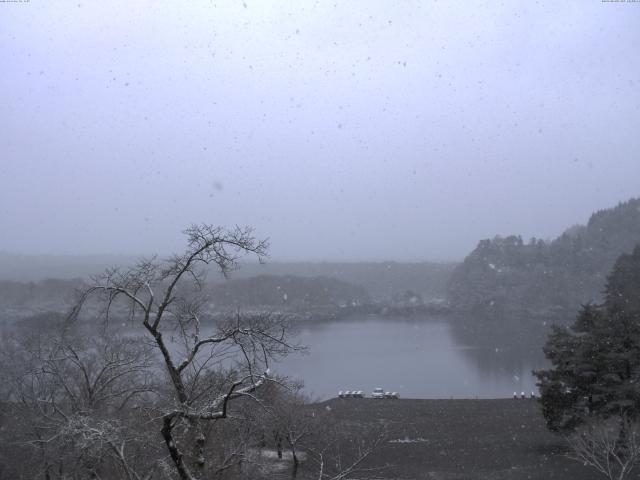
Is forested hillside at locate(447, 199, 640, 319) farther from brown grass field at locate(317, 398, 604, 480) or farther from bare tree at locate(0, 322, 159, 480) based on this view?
bare tree at locate(0, 322, 159, 480)

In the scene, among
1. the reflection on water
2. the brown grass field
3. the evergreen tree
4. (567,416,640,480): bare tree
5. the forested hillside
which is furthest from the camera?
the forested hillside

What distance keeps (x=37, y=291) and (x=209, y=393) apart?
42.8 meters

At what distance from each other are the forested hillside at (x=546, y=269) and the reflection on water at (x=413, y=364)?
14130mm

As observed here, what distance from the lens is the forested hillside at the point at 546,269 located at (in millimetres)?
51656

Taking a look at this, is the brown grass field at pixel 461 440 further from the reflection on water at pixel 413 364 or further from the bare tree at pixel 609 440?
the reflection on water at pixel 413 364

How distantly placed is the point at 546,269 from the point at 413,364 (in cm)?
3416

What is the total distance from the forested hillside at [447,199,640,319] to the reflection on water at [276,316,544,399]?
14.1 meters

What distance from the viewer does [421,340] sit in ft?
123

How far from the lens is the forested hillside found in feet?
169

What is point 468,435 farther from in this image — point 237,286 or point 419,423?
point 237,286

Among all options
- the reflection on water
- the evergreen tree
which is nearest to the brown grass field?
the evergreen tree

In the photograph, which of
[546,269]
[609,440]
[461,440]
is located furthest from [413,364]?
[546,269]

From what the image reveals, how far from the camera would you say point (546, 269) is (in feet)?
185

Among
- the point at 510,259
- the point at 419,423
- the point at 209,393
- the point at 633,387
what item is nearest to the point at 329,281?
the point at 510,259
